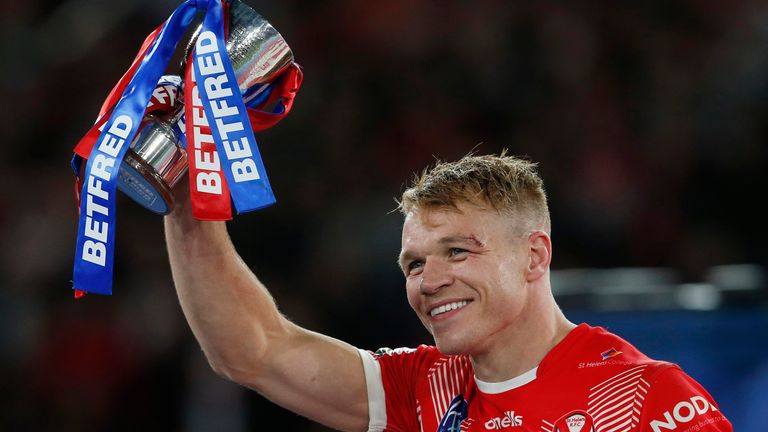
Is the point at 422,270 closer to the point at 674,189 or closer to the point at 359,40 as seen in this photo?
the point at 674,189

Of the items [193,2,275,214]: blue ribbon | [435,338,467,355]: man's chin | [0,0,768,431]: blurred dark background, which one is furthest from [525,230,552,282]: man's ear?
[0,0,768,431]: blurred dark background

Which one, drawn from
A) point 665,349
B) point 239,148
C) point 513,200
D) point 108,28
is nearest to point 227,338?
point 239,148

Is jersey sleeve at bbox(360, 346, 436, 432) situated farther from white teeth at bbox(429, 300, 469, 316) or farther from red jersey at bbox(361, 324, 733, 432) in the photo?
white teeth at bbox(429, 300, 469, 316)

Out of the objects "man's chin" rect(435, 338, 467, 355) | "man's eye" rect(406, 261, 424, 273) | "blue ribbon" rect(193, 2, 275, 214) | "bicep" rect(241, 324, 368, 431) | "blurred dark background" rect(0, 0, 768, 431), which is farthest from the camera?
"blurred dark background" rect(0, 0, 768, 431)

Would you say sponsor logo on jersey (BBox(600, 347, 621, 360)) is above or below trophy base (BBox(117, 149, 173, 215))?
below

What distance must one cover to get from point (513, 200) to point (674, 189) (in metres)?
3.85

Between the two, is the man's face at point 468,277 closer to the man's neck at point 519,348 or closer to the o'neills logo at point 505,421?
the man's neck at point 519,348

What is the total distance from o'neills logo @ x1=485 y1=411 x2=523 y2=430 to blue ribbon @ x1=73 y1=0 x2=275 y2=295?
0.90m

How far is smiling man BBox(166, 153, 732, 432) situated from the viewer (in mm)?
2920

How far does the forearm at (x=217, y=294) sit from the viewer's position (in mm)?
3145

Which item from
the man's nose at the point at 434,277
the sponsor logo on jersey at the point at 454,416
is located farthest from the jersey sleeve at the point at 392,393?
the man's nose at the point at 434,277

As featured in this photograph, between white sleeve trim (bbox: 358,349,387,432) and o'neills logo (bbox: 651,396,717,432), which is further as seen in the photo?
white sleeve trim (bbox: 358,349,387,432)

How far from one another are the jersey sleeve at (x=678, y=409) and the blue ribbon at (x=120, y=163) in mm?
1097

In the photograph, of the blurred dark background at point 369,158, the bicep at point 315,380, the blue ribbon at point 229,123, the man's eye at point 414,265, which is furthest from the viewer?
the blurred dark background at point 369,158
